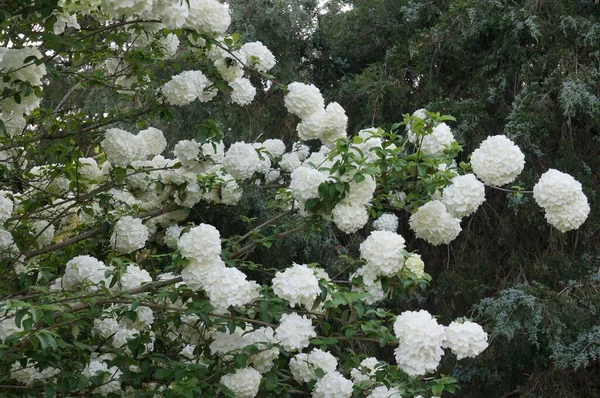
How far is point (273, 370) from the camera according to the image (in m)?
3.20

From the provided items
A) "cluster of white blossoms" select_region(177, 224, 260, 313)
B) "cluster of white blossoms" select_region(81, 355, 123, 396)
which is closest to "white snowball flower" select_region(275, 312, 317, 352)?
"cluster of white blossoms" select_region(177, 224, 260, 313)

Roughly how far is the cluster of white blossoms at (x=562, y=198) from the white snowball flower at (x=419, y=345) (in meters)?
0.56

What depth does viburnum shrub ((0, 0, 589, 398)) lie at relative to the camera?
2.80m

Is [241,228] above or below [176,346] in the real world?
below

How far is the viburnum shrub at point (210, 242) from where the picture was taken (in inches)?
110

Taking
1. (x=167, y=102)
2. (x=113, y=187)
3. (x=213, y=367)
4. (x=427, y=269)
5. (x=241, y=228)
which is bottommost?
(x=427, y=269)

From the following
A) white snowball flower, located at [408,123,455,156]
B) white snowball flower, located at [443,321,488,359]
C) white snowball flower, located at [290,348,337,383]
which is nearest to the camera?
white snowball flower, located at [443,321,488,359]

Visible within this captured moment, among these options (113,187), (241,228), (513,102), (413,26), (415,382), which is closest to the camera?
(415,382)

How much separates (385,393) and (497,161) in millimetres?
843

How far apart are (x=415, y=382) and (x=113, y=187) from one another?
1.53 meters

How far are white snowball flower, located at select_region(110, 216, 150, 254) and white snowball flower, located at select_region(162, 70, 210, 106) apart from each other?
495 millimetres

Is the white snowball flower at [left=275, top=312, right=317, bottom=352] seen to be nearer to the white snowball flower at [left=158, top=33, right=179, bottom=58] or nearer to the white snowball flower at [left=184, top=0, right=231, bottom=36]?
the white snowball flower at [left=184, top=0, right=231, bottom=36]

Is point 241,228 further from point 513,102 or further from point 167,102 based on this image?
point 167,102

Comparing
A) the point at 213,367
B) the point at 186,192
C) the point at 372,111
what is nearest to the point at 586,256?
the point at 372,111
